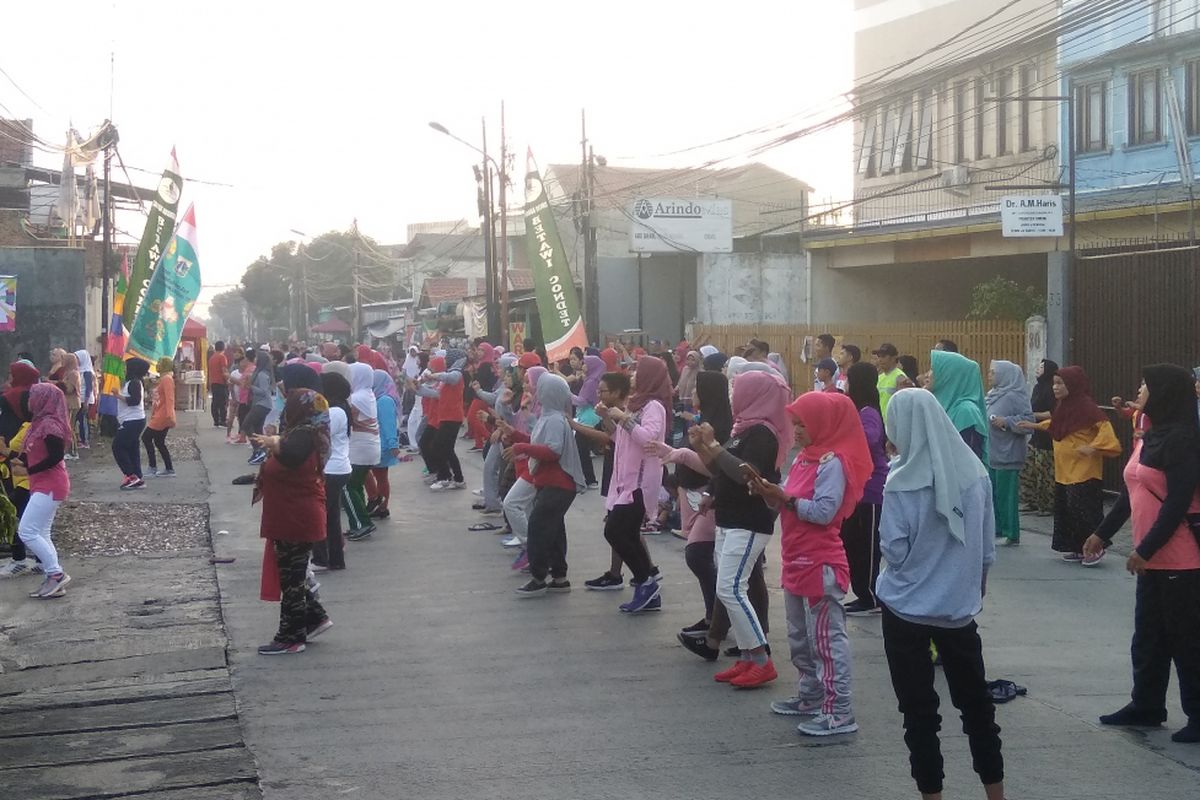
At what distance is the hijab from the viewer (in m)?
12.4

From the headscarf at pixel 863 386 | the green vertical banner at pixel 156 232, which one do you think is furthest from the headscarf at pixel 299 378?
the green vertical banner at pixel 156 232

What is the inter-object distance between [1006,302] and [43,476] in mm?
22615

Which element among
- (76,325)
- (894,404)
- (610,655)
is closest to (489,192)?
(76,325)

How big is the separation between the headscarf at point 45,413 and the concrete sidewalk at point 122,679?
1305mm

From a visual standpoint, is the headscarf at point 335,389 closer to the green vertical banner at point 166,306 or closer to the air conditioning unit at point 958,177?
the green vertical banner at point 166,306

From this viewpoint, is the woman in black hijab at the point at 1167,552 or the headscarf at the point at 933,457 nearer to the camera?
the headscarf at the point at 933,457

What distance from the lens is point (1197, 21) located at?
30.9m

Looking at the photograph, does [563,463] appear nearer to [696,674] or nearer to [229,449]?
[696,674]

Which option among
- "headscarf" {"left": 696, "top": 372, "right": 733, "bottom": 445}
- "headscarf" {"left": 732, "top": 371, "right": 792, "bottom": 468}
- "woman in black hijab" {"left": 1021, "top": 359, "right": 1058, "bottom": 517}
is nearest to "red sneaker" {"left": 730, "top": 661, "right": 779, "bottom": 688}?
"headscarf" {"left": 732, "top": 371, "right": 792, "bottom": 468}

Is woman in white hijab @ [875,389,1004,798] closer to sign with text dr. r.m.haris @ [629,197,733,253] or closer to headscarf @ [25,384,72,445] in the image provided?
headscarf @ [25,384,72,445]

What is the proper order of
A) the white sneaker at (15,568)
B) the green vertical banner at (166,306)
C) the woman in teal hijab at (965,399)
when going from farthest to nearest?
the green vertical banner at (166,306) < the white sneaker at (15,568) < the woman in teal hijab at (965,399)

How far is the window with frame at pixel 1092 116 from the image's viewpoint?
1271 inches

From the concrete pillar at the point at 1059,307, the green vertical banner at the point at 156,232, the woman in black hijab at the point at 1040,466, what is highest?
the green vertical banner at the point at 156,232

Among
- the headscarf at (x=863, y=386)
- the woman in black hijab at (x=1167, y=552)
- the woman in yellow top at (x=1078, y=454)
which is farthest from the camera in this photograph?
the woman in yellow top at (x=1078, y=454)
